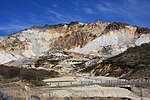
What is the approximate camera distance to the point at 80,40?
18538 centimetres

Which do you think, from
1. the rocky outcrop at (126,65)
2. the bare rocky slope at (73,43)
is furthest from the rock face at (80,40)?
the rocky outcrop at (126,65)

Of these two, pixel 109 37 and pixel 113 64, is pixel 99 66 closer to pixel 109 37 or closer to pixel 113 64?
pixel 113 64

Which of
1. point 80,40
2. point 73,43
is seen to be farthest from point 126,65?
point 73,43

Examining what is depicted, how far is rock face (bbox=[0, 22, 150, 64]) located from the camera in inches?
6565

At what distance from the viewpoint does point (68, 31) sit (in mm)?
199500

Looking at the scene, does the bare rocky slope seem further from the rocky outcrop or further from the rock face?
the rocky outcrop

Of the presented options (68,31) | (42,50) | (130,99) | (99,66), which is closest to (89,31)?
(68,31)

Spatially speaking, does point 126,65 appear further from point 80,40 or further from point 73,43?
point 73,43

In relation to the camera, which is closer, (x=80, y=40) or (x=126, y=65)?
(x=126, y=65)

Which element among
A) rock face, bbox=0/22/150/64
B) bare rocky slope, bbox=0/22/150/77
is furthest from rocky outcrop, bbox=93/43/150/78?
rock face, bbox=0/22/150/64

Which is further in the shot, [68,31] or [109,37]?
[68,31]

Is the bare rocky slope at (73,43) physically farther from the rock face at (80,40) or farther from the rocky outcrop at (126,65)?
the rocky outcrop at (126,65)

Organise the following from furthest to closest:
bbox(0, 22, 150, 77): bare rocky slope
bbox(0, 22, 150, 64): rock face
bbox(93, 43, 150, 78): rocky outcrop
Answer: bbox(0, 22, 150, 64): rock face < bbox(0, 22, 150, 77): bare rocky slope < bbox(93, 43, 150, 78): rocky outcrop

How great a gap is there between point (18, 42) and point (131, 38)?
58.6 meters
